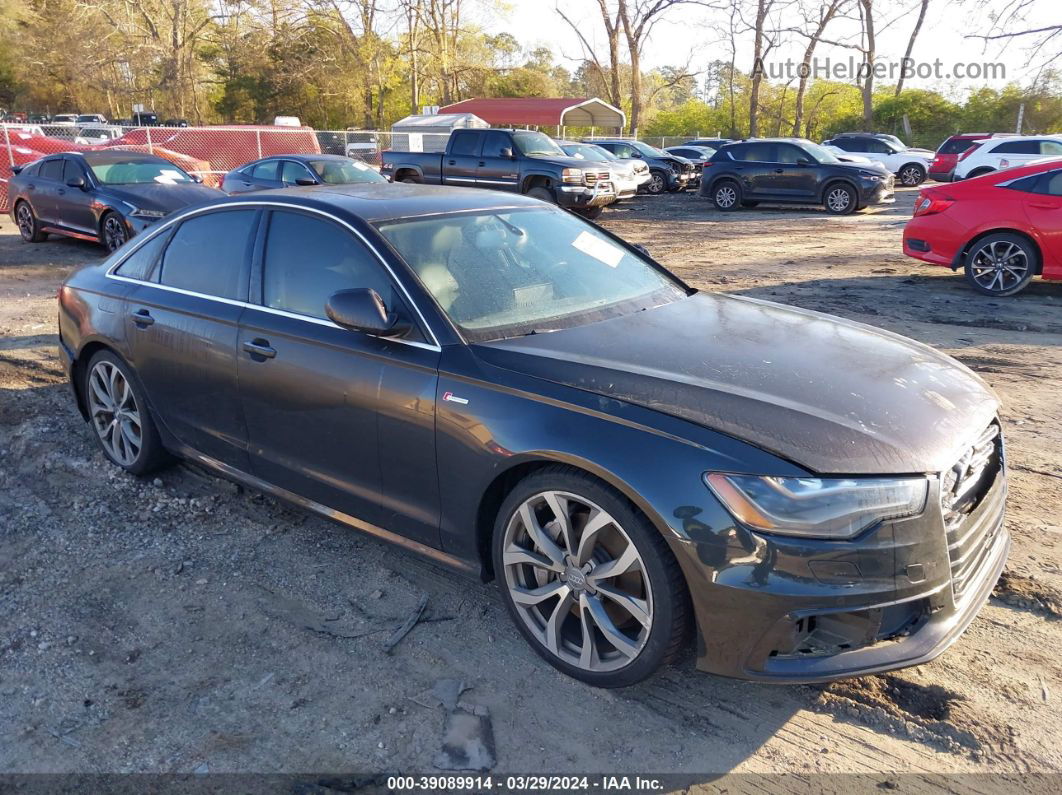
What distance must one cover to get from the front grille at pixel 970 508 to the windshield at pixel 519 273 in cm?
151

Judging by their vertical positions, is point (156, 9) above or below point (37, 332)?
above

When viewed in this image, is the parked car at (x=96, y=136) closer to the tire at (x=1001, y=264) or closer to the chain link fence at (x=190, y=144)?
the chain link fence at (x=190, y=144)

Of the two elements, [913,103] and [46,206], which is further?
[913,103]

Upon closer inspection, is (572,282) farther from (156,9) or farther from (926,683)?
(156,9)

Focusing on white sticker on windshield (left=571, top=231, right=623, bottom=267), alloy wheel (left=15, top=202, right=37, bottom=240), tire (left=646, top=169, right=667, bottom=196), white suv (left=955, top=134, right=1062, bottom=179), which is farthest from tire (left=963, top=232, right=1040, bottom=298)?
tire (left=646, top=169, right=667, bottom=196)

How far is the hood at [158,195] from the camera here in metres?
11.9

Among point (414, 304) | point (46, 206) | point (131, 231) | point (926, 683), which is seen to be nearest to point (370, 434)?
point (414, 304)

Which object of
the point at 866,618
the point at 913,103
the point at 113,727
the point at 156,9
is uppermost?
the point at 156,9

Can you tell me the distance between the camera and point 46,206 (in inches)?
529

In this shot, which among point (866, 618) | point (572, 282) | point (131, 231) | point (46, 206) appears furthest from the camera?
point (46, 206)

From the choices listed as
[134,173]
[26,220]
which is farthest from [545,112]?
[134,173]

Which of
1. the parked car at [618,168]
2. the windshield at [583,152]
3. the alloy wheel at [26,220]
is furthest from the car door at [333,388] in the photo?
the windshield at [583,152]

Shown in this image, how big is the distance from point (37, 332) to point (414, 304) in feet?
21.6

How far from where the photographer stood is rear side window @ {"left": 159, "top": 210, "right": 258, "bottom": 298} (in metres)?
4.03
